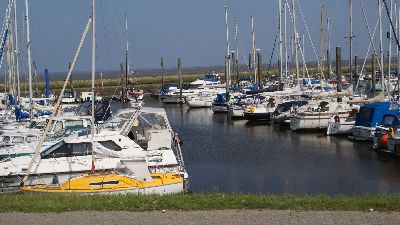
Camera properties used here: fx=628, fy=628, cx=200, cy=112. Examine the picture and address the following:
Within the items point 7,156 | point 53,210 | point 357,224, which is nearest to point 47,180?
point 7,156

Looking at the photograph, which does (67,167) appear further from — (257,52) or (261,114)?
(257,52)

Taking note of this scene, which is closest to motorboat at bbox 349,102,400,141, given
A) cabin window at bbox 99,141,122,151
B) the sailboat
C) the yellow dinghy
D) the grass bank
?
cabin window at bbox 99,141,122,151

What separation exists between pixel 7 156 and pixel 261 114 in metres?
31.3

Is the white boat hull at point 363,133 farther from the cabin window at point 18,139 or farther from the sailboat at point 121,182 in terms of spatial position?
the cabin window at point 18,139

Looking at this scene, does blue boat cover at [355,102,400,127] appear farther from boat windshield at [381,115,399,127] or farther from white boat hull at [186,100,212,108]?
white boat hull at [186,100,212,108]

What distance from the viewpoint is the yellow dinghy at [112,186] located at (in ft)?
61.3

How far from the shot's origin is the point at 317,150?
35.2 m

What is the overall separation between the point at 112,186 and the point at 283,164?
44.5 feet

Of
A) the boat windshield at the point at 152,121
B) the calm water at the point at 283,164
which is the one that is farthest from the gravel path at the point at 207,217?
the boat windshield at the point at 152,121

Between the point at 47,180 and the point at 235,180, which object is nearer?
the point at 47,180

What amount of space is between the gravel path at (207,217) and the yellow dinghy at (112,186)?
5.11 m

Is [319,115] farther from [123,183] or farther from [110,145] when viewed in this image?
[123,183]

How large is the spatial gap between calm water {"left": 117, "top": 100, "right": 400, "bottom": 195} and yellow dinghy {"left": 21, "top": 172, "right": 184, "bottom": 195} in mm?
4475

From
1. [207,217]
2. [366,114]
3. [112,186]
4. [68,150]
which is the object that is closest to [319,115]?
[366,114]
